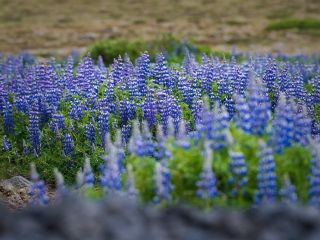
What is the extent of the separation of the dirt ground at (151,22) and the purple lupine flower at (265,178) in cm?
1315

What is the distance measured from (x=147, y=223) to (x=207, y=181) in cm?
83

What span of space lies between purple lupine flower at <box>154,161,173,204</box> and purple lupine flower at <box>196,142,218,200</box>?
22 cm

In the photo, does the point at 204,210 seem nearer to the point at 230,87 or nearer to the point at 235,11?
the point at 230,87

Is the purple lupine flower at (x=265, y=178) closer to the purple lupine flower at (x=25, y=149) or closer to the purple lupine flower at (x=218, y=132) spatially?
the purple lupine flower at (x=218, y=132)

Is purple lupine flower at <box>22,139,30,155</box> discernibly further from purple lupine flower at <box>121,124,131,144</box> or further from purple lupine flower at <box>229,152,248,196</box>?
purple lupine flower at <box>229,152,248,196</box>

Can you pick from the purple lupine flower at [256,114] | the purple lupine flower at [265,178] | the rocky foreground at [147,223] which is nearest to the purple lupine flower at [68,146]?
the purple lupine flower at [256,114]

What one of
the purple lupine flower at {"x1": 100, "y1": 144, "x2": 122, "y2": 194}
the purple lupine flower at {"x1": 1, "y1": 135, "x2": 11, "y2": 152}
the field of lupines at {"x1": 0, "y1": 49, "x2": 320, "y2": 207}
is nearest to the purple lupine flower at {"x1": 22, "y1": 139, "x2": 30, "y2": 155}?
the field of lupines at {"x1": 0, "y1": 49, "x2": 320, "y2": 207}

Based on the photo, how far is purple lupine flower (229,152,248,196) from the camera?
4.83m

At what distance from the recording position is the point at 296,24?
21.1m

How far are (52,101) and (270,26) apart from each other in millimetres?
13595

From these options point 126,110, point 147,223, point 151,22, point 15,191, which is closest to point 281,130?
point 147,223

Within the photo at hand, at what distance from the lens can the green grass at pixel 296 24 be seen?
20891mm

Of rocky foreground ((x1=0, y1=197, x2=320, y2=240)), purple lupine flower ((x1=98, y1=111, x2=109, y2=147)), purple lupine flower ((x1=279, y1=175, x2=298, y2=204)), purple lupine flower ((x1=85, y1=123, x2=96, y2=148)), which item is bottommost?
purple lupine flower ((x1=85, y1=123, x2=96, y2=148))

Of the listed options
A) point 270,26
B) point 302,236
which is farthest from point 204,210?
point 270,26
